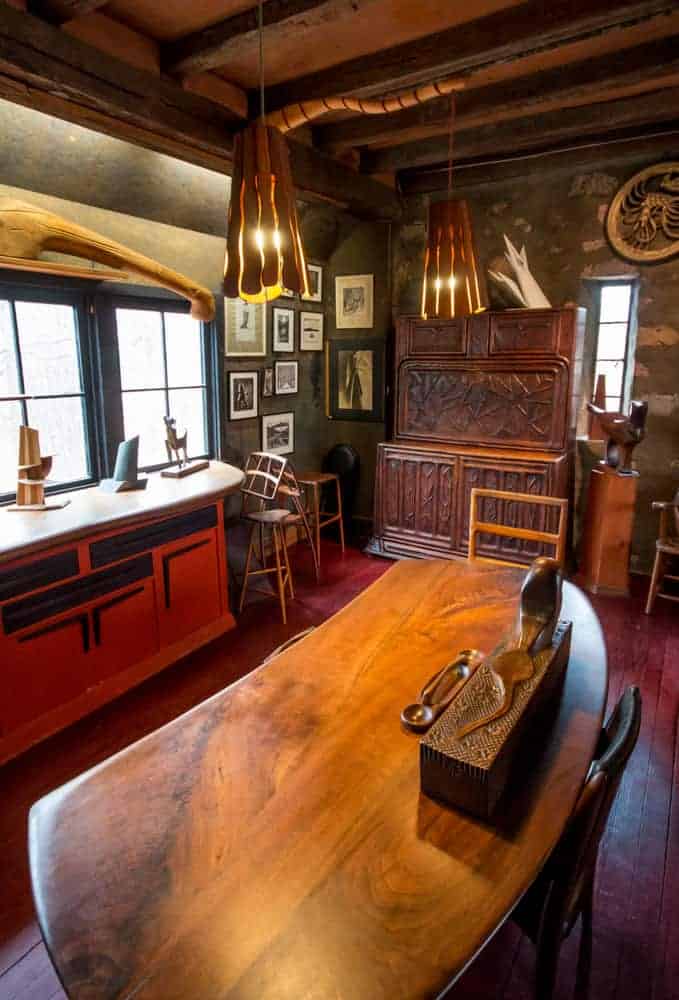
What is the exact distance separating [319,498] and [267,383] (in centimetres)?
108

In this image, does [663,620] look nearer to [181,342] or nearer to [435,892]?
[435,892]

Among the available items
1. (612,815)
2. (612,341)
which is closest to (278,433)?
(612,341)

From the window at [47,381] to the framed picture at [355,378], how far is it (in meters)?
2.28

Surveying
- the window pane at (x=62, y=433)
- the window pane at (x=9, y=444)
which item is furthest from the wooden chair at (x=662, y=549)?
the window pane at (x=9, y=444)

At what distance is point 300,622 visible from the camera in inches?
139

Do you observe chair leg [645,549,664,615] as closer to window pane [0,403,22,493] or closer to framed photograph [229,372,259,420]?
framed photograph [229,372,259,420]

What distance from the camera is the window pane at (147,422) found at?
3.39m

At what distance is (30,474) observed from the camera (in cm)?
264

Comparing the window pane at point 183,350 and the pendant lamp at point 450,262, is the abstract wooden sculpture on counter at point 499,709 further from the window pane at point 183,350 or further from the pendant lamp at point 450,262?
Answer: the window pane at point 183,350

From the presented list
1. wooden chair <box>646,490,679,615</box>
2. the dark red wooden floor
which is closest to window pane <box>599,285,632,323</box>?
wooden chair <box>646,490,679,615</box>

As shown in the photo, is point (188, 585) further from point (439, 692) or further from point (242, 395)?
point (439, 692)

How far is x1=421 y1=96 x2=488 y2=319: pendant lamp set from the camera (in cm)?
202

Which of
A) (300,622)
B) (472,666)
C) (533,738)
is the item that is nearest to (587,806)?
(533,738)

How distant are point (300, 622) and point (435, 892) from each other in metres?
2.60
